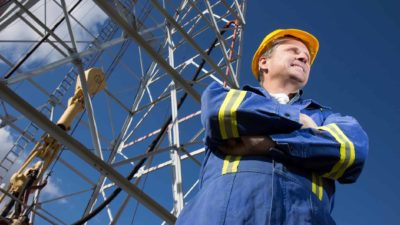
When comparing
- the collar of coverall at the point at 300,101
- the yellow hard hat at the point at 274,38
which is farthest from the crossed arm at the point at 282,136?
the yellow hard hat at the point at 274,38

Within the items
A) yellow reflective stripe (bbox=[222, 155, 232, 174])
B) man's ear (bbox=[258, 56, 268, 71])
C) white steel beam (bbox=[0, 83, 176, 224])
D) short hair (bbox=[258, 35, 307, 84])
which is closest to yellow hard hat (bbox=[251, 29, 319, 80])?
short hair (bbox=[258, 35, 307, 84])

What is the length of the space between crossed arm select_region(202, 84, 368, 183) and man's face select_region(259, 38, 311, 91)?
350mm

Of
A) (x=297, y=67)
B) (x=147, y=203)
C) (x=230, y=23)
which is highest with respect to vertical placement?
(x=230, y=23)

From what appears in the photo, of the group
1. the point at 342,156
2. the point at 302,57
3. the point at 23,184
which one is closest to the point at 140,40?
the point at 302,57

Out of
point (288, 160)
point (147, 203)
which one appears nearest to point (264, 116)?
point (288, 160)

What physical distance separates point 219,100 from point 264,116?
0.22 meters

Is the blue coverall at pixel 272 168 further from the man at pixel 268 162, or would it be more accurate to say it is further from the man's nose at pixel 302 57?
the man's nose at pixel 302 57

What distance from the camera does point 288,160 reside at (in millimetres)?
1464

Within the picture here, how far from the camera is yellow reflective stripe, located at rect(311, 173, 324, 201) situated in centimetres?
146

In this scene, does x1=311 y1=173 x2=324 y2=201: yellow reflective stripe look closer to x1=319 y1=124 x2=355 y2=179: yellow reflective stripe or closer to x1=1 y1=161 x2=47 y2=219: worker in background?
x1=319 y1=124 x2=355 y2=179: yellow reflective stripe

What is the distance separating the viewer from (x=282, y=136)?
4.86 ft

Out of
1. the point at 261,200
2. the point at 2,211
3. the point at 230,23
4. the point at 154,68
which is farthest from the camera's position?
the point at 230,23

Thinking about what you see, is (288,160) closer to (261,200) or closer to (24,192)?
(261,200)

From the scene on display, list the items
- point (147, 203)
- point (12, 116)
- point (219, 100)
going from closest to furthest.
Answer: point (219, 100)
point (147, 203)
point (12, 116)
